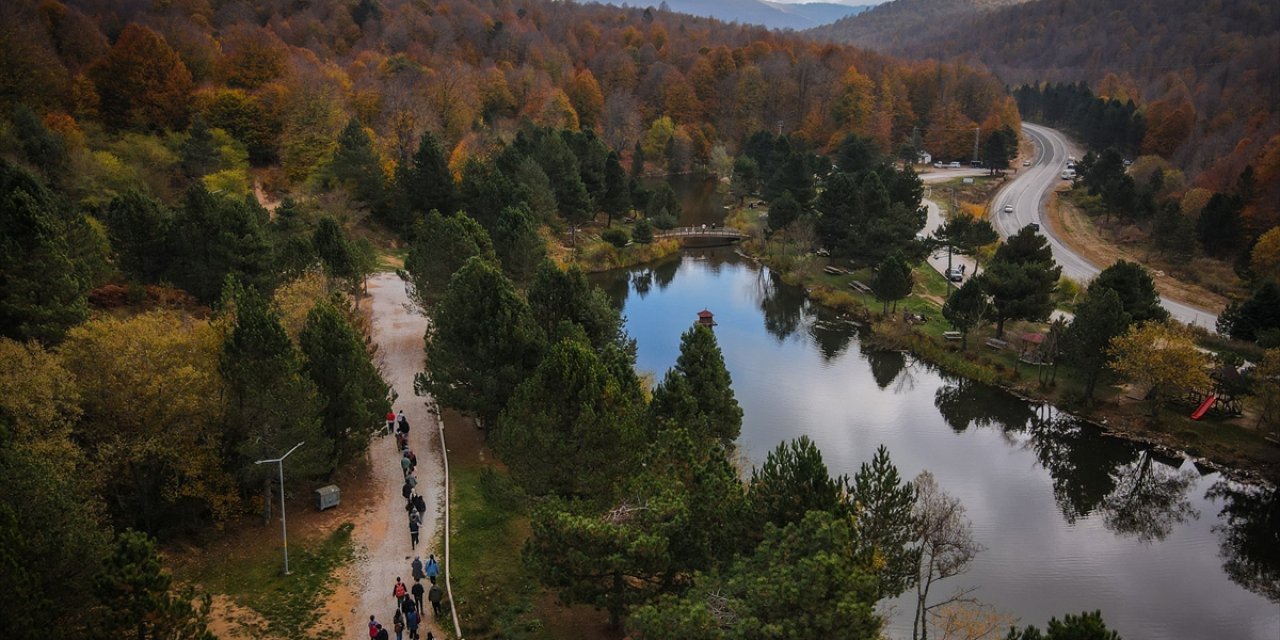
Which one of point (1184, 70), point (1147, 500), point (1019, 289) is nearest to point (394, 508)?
point (1147, 500)

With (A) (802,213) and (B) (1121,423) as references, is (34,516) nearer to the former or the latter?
(B) (1121,423)

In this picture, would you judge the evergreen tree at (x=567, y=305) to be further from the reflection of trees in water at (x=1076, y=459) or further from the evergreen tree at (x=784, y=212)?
the evergreen tree at (x=784, y=212)

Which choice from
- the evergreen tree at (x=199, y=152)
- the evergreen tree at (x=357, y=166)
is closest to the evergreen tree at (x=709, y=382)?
the evergreen tree at (x=357, y=166)

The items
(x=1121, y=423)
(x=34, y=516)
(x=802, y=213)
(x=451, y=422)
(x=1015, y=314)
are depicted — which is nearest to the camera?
(x=34, y=516)

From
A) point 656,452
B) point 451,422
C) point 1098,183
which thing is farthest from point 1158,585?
point 1098,183

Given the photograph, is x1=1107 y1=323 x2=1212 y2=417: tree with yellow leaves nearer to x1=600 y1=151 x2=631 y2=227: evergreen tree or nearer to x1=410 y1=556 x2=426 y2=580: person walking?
x1=410 y1=556 x2=426 y2=580: person walking

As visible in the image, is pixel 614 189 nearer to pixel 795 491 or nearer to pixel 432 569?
pixel 432 569

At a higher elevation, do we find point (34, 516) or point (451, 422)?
point (34, 516)
